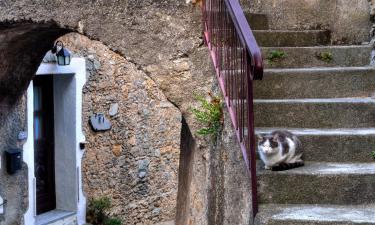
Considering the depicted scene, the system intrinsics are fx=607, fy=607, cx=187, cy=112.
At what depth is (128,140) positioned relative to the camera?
10.1 m

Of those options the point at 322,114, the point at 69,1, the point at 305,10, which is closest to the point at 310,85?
the point at 322,114

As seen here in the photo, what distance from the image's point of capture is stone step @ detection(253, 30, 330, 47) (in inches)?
224

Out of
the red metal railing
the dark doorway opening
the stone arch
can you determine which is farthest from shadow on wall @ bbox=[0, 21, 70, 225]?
the red metal railing

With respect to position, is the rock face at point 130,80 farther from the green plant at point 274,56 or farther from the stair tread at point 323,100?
the green plant at point 274,56

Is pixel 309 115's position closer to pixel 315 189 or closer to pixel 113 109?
pixel 315 189

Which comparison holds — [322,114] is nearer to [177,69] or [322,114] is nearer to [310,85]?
[310,85]

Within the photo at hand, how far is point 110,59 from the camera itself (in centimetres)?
965

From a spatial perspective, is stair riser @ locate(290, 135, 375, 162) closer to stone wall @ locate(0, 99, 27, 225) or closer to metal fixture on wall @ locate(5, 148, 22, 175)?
stone wall @ locate(0, 99, 27, 225)

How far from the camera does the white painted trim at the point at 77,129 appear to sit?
8.16 m

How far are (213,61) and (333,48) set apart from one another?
1664 millimetres

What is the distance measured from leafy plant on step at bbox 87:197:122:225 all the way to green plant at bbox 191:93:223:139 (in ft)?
19.0

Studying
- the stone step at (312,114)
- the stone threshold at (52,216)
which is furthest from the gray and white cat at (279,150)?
the stone threshold at (52,216)

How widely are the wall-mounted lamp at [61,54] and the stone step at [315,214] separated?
562 centimetres

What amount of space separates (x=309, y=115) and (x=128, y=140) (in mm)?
5864
